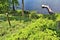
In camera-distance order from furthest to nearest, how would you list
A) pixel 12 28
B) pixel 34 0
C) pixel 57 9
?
pixel 34 0, pixel 57 9, pixel 12 28

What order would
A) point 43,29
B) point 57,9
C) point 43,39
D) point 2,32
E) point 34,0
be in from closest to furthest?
point 43,39
point 43,29
point 2,32
point 57,9
point 34,0

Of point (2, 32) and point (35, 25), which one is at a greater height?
point (35, 25)

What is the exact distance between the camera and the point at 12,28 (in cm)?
1614

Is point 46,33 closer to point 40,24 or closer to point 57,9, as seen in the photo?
point 40,24

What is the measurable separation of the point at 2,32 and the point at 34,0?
23.5 metres

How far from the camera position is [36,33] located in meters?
6.89

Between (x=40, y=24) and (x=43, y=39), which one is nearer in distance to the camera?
(x=43, y=39)

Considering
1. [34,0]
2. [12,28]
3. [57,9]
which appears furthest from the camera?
[34,0]

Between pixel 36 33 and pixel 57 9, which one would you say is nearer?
pixel 36 33

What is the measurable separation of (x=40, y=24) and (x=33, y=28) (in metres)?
0.35

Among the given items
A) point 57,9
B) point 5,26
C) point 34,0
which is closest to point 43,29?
point 5,26

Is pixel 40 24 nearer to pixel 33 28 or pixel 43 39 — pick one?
pixel 33 28

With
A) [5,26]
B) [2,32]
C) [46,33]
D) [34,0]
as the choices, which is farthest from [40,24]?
[34,0]

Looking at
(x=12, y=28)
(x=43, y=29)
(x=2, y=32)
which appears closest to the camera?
(x=43, y=29)
